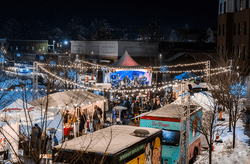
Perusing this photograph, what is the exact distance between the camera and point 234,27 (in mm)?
31922

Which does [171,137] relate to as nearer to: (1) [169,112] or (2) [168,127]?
(2) [168,127]

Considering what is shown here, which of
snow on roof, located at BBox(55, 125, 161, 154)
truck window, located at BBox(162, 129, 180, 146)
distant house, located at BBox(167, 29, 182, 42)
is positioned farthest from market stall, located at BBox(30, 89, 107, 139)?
distant house, located at BBox(167, 29, 182, 42)

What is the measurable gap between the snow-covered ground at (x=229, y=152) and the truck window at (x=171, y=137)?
241cm

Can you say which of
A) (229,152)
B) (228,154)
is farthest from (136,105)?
(228,154)

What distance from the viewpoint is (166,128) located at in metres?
9.88

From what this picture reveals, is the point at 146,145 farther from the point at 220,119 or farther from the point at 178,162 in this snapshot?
the point at 220,119

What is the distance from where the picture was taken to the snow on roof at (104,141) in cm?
608

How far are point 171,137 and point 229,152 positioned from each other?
4578 mm

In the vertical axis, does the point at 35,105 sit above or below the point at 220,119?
above

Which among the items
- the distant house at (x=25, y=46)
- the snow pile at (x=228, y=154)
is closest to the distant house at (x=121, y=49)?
the snow pile at (x=228, y=154)

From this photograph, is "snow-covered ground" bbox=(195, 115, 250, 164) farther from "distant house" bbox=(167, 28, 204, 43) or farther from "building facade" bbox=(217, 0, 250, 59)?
"distant house" bbox=(167, 28, 204, 43)

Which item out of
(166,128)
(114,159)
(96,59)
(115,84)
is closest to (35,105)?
(166,128)

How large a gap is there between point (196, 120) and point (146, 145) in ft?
16.3

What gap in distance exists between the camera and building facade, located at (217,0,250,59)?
29297 millimetres
